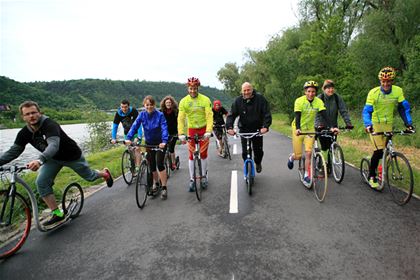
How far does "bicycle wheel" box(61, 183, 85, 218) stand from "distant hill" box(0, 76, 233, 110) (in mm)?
55540

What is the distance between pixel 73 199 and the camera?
4777 millimetres

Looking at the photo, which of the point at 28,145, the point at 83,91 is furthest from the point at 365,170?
the point at 83,91

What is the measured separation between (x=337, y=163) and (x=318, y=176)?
1.16 m

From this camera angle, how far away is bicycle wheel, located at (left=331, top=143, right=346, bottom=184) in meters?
5.46

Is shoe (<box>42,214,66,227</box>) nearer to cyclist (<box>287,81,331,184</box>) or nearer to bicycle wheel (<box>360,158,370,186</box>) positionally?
cyclist (<box>287,81,331,184</box>)

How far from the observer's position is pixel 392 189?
16.1 ft

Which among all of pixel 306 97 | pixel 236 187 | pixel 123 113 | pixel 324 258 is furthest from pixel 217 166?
pixel 324 258

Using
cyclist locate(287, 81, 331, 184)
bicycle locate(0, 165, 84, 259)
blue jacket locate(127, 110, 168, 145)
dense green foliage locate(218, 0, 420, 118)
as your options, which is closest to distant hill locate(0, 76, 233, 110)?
dense green foliage locate(218, 0, 420, 118)

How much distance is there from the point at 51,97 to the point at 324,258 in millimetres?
94312

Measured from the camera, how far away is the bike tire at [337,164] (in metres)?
5.46

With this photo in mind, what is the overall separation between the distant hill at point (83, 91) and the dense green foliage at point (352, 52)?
119 ft

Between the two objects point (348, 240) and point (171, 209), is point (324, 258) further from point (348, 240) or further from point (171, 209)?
point (171, 209)

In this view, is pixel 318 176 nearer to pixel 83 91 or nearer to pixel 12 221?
pixel 12 221

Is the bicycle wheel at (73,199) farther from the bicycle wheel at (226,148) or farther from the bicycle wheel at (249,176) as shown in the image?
the bicycle wheel at (226,148)
